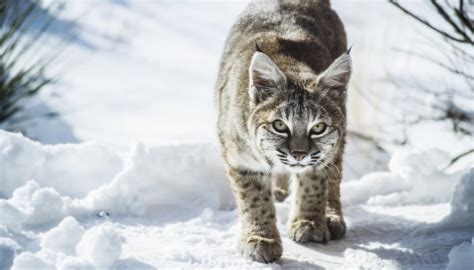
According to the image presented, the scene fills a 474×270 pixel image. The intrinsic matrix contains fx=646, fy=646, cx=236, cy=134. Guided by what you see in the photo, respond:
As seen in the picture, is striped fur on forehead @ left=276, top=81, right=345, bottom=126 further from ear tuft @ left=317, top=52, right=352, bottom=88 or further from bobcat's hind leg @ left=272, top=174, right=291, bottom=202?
bobcat's hind leg @ left=272, top=174, right=291, bottom=202

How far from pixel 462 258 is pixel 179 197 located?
6.10ft

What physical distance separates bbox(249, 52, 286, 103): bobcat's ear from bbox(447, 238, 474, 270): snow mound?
3.68ft

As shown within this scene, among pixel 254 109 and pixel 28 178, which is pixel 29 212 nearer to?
pixel 28 178

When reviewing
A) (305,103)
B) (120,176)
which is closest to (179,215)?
(120,176)

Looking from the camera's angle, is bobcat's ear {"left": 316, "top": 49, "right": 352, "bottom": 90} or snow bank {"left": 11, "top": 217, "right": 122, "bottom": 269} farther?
bobcat's ear {"left": 316, "top": 49, "right": 352, "bottom": 90}

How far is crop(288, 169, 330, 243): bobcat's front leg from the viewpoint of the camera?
3.52 metres

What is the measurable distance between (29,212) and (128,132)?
311cm

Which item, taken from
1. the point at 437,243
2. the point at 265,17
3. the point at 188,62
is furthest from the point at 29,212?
the point at 188,62

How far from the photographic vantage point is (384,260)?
3262 millimetres

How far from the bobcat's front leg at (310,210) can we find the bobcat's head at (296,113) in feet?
0.86

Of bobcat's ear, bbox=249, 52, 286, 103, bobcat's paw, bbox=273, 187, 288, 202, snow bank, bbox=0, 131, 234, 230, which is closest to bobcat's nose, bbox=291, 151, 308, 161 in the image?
bobcat's ear, bbox=249, 52, 286, 103

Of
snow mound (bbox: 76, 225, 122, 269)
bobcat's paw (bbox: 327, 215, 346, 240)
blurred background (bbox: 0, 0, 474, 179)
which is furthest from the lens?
blurred background (bbox: 0, 0, 474, 179)

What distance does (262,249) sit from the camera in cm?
318

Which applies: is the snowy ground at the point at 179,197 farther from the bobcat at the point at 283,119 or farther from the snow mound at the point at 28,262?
the bobcat at the point at 283,119
